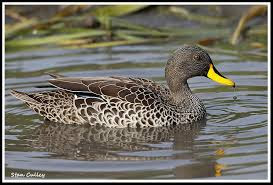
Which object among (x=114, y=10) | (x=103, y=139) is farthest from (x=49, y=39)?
(x=103, y=139)

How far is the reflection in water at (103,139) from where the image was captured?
8250 mm

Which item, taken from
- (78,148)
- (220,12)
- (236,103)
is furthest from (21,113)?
(220,12)

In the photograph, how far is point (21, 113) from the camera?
33.2ft

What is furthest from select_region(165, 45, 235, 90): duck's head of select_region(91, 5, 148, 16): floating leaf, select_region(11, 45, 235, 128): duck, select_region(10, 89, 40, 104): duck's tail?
select_region(91, 5, 148, 16): floating leaf

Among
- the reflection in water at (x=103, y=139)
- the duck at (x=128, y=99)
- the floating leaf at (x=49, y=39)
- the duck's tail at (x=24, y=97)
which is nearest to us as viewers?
the reflection in water at (x=103, y=139)

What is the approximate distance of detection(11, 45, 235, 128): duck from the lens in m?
9.32

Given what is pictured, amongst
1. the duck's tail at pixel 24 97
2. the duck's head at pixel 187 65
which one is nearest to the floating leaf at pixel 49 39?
the duck's tail at pixel 24 97

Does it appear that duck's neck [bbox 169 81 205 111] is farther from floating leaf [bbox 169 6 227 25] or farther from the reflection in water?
floating leaf [bbox 169 6 227 25]

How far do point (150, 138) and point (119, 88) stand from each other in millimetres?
914

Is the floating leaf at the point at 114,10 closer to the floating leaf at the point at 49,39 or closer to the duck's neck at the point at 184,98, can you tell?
the floating leaf at the point at 49,39

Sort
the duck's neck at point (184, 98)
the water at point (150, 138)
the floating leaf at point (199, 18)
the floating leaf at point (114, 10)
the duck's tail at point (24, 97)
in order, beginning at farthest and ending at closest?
the floating leaf at point (199, 18) < the floating leaf at point (114, 10) < the duck's tail at point (24, 97) < the duck's neck at point (184, 98) < the water at point (150, 138)

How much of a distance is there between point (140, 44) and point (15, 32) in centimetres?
212

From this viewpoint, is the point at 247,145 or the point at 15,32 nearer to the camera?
the point at 247,145

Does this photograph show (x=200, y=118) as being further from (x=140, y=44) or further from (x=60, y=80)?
(x=140, y=44)
